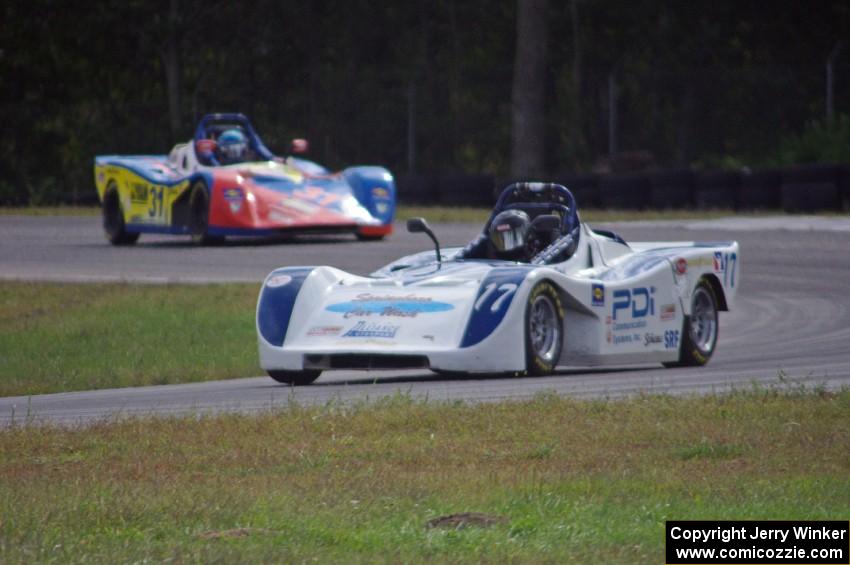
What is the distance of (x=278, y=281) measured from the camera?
1132 cm

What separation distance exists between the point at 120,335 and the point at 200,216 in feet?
23.1

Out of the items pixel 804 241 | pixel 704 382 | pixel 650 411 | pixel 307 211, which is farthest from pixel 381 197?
pixel 650 411

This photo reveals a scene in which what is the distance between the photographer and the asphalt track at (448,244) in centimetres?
997

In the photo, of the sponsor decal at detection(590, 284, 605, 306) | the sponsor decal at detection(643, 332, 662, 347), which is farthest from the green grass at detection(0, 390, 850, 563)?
the sponsor decal at detection(643, 332, 662, 347)

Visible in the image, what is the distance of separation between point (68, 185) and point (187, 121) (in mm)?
2853

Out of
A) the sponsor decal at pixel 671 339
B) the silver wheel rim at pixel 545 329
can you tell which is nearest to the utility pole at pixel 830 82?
the sponsor decal at pixel 671 339

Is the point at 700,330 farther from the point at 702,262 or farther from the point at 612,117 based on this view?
the point at 612,117

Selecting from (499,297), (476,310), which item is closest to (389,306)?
(476,310)

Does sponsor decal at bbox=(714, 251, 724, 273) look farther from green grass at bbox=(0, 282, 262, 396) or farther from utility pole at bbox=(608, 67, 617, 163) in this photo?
utility pole at bbox=(608, 67, 617, 163)

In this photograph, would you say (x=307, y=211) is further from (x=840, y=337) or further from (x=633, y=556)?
(x=633, y=556)

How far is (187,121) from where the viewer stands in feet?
114

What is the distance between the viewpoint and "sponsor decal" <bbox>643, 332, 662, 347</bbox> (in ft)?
39.1

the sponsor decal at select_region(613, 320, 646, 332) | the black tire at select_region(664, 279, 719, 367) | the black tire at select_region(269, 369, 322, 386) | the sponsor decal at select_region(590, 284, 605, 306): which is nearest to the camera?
the black tire at select_region(269, 369, 322, 386)

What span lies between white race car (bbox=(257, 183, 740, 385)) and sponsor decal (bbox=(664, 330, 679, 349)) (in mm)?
12
